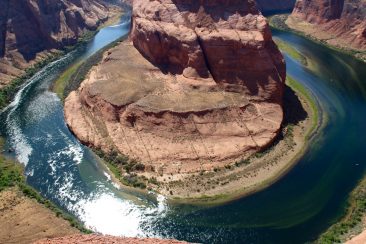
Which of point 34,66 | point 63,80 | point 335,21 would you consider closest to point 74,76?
point 63,80

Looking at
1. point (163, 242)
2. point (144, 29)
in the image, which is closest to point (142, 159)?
point (163, 242)

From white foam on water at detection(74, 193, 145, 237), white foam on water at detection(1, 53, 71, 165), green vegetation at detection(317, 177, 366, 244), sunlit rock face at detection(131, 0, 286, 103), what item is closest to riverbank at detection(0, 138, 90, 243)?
white foam on water at detection(74, 193, 145, 237)

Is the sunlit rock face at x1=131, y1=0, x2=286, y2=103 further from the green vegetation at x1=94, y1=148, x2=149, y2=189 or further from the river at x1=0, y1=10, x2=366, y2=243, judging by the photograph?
the green vegetation at x1=94, y1=148, x2=149, y2=189

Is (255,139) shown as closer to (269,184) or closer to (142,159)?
(269,184)

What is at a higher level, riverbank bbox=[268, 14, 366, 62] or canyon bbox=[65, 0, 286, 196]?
canyon bbox=[65, 0, 286, 196]

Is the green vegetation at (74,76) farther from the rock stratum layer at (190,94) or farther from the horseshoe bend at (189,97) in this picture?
the rock stratum layer at (190,94)

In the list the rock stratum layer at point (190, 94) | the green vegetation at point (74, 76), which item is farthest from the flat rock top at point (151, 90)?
the green vegetation at point (74, 76)

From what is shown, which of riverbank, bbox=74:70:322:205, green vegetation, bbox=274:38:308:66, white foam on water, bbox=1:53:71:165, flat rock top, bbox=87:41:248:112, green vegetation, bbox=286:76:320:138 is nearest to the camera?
riverbank, bbox=74:70:322:205
